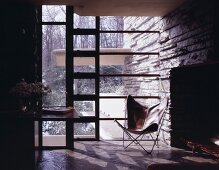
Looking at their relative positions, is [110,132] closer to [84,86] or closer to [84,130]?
[84,130]

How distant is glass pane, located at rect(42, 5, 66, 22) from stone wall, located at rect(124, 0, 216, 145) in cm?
188

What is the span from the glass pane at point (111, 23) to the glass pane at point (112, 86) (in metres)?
1.51

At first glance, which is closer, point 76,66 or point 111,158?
point 111,158

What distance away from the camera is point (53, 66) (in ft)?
21.8

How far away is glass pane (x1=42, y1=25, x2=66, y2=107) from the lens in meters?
6.34

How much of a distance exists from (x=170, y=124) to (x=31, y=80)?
2.58 meters

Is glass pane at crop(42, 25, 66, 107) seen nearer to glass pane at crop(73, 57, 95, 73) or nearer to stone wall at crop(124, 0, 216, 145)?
glass pane at crop(73, 57, 95, 73)

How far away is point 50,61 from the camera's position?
6.43m

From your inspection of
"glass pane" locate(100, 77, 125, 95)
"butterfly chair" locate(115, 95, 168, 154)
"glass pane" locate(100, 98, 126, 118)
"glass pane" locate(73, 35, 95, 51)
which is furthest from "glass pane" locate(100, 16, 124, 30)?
"butterfly chair" locate(115, 95, 168, 154)

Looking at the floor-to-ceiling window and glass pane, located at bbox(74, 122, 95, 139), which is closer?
the floor-to-ceiling window

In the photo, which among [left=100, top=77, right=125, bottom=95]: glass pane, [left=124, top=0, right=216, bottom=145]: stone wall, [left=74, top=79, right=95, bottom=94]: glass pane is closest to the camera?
[left=124, top=0, right=216, bottom=145]: stone wall

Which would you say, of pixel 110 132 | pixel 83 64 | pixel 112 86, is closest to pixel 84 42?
pixel 83 64

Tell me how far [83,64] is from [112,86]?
6.92 feet

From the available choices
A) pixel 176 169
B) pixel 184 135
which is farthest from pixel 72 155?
pixel 176 169
